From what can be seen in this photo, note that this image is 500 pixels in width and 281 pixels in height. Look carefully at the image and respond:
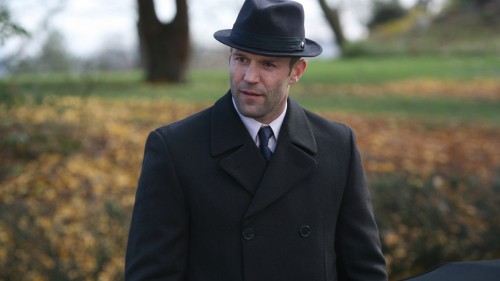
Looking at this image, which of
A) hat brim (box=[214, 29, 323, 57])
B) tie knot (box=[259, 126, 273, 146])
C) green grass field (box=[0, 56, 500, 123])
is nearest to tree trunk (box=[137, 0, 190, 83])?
green grass field (box=[0, 56, 500, 123])

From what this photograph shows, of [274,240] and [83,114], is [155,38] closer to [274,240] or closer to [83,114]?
[83,114]

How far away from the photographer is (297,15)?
9.18ft

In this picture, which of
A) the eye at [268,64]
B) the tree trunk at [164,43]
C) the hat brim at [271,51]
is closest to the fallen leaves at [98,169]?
the hat brim at [271,51]

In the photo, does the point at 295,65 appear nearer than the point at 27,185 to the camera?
Yes

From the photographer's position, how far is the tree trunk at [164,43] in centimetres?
1703

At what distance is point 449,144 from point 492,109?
389 centimetres

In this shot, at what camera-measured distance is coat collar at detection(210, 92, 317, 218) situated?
2732 mm

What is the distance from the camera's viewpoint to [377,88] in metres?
19.1

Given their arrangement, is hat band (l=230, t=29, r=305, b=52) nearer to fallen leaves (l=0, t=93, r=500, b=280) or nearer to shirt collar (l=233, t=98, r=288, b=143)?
shirt collar (l=233, t=98, r=288, b=143)

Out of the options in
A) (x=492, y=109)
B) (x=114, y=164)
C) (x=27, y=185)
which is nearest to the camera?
(x=27, y=185)

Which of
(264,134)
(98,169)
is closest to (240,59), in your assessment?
(264,134)

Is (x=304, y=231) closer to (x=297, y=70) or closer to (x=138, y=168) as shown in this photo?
(x=297, y=70)

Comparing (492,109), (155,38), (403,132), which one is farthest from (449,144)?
(155,38)

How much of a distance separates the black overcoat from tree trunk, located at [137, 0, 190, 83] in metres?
14.4
